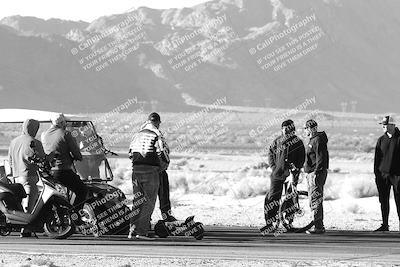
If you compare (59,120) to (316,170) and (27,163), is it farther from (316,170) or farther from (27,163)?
(316,170)

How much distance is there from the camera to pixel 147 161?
1405 centimetres

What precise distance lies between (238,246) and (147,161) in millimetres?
1903

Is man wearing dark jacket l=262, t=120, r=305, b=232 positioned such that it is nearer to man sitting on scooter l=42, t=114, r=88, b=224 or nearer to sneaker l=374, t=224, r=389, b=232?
sneaker l=374, t=224, r=389, b=232

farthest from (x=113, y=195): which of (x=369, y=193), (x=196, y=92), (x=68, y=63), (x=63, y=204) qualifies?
(x=196, y=92)

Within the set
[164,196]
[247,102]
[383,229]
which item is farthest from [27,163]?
[247,102]

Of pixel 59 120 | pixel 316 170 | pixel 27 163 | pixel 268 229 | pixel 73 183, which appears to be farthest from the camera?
pixel 316 170

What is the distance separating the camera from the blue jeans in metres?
14.1

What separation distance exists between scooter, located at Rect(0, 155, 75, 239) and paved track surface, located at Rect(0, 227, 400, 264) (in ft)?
0.65

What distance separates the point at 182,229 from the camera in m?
14.3

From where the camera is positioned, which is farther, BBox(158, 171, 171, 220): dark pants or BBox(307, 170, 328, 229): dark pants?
BBox(307, 170, 328, 229): dark pants

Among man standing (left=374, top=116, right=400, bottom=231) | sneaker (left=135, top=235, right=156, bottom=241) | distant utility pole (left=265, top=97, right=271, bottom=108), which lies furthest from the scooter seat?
distant utility pole (left=265, top=97, right=271, bottom=108)

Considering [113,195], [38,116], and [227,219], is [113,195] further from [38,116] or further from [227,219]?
[227,219]

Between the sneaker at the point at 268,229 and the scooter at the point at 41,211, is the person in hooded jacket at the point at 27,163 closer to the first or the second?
the scooter at the point at 41,211

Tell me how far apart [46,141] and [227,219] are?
20.0 feet
